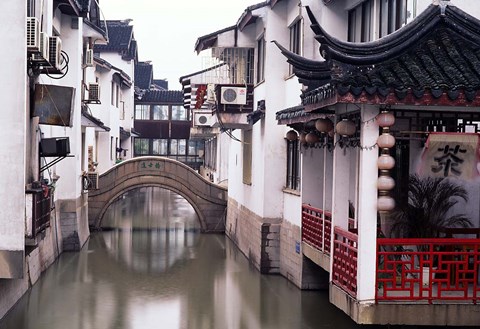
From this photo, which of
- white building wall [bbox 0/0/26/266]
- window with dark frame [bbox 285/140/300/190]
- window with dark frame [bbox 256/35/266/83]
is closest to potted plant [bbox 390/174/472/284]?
white building wall [bbox 0/0/26/266]

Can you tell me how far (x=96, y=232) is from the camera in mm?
31578

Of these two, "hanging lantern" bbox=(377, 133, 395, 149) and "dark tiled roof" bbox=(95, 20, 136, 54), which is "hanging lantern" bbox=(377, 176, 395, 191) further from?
"dark tiled roof" bbox=(95, 20, 136, 54)

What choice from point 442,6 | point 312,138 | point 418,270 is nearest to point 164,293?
point 312,138

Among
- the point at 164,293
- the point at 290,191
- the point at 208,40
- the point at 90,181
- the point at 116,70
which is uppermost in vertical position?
the point at 116,70

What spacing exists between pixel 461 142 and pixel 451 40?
4.73 ft

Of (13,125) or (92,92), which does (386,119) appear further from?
(92,92)

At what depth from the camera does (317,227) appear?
16812 mm

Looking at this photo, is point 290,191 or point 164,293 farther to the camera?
point 290,191

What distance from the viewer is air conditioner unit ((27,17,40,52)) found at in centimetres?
1378

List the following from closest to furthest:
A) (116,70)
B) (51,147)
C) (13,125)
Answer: (13,125)
(51,147)
(116,70)

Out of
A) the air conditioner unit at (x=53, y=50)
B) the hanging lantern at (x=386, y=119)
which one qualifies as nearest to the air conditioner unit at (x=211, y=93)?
the air conditioner unit at (x=53, y=50)

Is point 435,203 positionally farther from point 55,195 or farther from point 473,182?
point 55,195

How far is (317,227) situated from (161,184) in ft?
51.8

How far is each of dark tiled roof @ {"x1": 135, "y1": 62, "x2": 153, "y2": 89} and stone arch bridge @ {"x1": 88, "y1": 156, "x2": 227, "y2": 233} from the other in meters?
29.4
